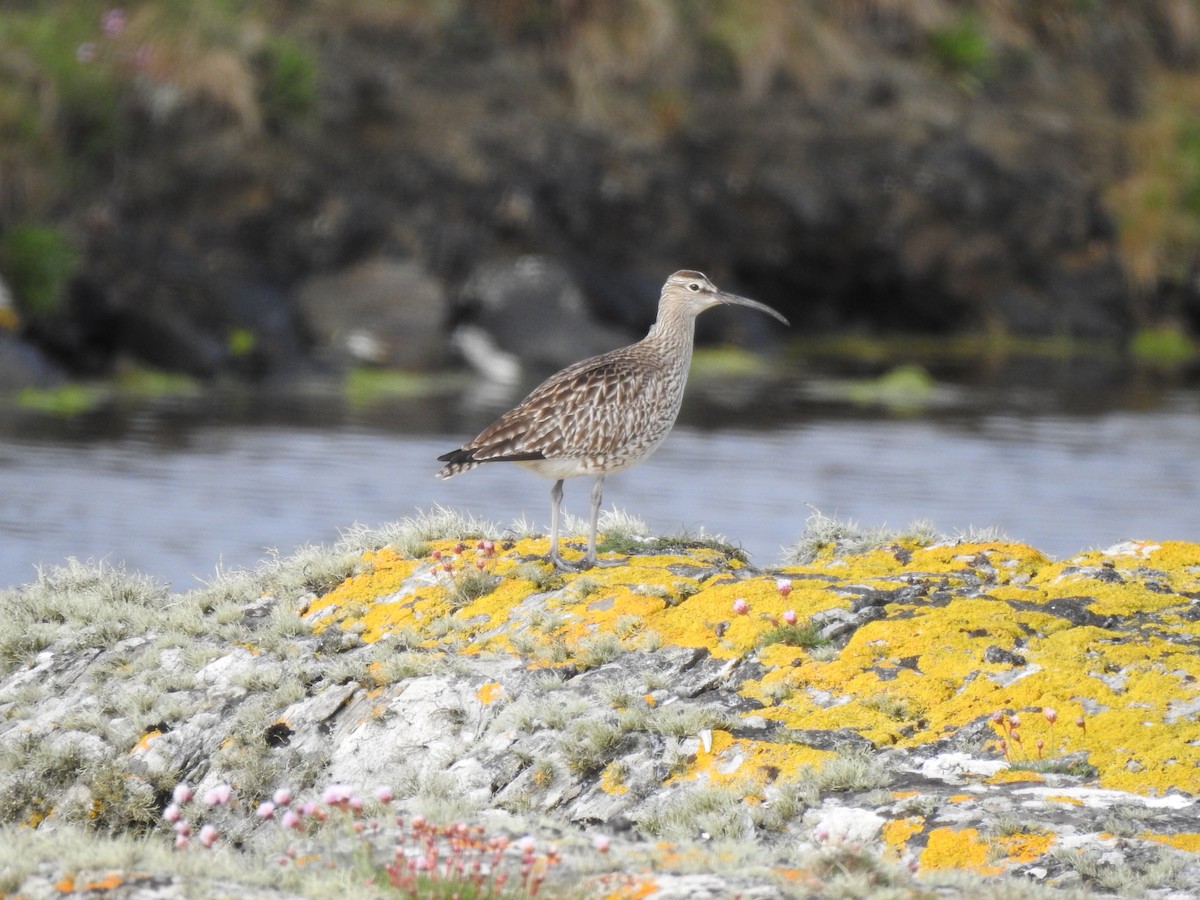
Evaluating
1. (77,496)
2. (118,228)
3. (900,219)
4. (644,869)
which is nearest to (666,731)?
(644,869)

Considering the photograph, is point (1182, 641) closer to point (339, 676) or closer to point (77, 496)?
point (339, 676)

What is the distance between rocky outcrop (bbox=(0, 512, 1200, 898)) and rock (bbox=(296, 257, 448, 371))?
2038cm

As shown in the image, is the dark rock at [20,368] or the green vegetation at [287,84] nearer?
the dark rock at [20,368]

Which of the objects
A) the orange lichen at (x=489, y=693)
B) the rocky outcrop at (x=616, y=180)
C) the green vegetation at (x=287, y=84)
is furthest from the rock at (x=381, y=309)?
the orange lichen at (x=489, y=693)

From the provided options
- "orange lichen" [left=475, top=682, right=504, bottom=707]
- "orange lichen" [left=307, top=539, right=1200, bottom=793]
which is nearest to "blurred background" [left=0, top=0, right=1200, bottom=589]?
"orange lichen" [left=307, top=539, right=1200, bottom=793]

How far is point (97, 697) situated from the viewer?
9.75 meters

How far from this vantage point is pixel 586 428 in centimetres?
1030

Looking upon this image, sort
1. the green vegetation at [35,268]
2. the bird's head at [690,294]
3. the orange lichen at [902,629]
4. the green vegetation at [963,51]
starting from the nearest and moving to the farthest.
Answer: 1. the orange lichen at [902,629]
2. the bird's head at [690,294]
3. the green vegetation at [35,268]
4. the green vegetation at [963,51]

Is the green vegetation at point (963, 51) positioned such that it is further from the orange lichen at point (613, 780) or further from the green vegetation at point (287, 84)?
the orange lichen at point (613, 780)

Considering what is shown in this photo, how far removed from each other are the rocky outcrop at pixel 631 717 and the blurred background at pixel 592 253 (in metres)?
7.41

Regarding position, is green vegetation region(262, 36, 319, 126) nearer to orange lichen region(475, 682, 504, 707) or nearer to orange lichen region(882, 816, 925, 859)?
orange lichen region(475, 682, 504, 707)

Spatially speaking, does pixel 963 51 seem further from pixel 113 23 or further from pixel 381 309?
pixel 113 23

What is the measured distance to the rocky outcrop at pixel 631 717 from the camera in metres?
7.03

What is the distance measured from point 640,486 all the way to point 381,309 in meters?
10.8
